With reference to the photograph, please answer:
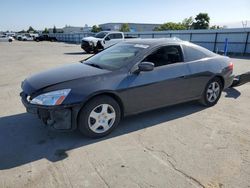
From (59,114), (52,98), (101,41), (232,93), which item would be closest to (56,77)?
(52,98)

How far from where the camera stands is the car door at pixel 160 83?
3.95m

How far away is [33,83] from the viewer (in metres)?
3.78

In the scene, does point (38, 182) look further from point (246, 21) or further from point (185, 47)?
point (246, 21)

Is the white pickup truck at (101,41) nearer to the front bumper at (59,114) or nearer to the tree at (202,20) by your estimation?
Result: the front bumper at (59,114)

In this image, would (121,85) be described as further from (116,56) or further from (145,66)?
(116,56)

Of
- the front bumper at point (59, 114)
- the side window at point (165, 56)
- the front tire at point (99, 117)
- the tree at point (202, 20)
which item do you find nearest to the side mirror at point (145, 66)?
the side window at point (165, 56)

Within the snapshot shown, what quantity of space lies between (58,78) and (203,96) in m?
3.10

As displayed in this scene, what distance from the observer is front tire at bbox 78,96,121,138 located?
3.54m

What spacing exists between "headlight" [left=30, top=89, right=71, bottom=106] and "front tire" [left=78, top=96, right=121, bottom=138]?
359 millimetres

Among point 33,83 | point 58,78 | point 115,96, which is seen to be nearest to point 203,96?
point 115,96

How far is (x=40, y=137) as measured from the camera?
3771mm

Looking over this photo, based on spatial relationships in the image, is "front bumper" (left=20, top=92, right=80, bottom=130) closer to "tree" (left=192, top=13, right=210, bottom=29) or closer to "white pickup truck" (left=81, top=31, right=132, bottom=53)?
"white pickup truck" (left=81, top=31, right=132, bottom=53)

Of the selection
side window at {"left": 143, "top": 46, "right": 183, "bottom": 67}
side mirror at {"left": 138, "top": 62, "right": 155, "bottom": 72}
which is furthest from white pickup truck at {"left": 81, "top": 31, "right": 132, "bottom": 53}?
side mirror at {"left": 138, "top": 62, "right": 155, "bottom": 72}

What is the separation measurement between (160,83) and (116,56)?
1042 millimetres
